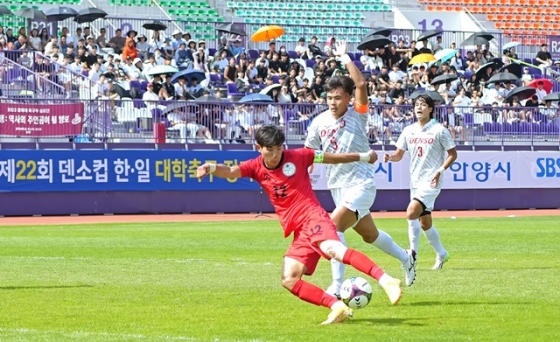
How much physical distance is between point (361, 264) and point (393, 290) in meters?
0.41

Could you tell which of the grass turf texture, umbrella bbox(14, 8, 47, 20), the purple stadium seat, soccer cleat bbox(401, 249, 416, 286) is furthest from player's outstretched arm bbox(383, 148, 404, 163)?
umbrella bbox(14, 8, 47, 20)

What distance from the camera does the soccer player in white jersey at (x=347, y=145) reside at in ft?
35.8

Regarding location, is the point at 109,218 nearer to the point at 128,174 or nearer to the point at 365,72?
the point at 128,174

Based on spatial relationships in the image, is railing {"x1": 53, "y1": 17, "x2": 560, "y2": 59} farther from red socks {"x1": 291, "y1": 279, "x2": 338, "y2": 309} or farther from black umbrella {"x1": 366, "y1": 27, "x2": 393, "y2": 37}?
red socks {"x1": 291, "y1": 279, "x2": 338, "y2": 309}

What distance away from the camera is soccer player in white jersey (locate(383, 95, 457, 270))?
14.2 m

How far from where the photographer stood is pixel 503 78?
125 ft

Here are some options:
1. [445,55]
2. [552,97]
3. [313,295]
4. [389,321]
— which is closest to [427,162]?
[389,321]

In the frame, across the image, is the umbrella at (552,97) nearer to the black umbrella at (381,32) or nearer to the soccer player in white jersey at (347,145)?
the black umbrella at (381,32)

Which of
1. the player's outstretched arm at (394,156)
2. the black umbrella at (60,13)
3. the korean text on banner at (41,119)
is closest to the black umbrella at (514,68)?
the black umbrella at (60,13)

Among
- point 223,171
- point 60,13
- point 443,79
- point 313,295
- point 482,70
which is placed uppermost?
point 60,13

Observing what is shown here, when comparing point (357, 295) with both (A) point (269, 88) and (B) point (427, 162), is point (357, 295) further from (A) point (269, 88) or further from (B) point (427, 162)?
(A) point (269, 88)

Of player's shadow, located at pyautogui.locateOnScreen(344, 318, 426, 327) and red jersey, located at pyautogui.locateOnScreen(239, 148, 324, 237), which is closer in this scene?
player's shadow, located at pyautogui.locateOnScreen(344, 318, 426, 327)

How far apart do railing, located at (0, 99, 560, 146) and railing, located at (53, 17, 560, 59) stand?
31.5ft

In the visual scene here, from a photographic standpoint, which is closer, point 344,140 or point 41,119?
point 344,140
